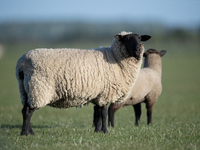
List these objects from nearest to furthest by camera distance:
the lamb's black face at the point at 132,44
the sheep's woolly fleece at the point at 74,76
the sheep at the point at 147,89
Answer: the sheep's woolly fleece at the point at 74,76 → the lamb's black face at the point at 132,44 → the sheep at the point at 147,89

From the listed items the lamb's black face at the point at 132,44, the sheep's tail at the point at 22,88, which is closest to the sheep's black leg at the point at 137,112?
the lamb's black face at the point at 132,44

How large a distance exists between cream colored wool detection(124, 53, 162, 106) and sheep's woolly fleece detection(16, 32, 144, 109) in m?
1.44

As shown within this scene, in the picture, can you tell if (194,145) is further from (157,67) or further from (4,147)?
(157,67)

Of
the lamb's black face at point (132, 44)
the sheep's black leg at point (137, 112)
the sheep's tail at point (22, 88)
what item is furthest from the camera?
the sheep's black leg at point (137, 112)

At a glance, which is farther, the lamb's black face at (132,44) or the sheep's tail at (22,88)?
the lamb's black face at (132,44)

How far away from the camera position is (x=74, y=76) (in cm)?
568

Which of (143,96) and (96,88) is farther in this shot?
(143,96)

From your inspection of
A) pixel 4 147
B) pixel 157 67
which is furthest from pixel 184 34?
pixel 4 147

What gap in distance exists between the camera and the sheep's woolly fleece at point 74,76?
18.2 feet

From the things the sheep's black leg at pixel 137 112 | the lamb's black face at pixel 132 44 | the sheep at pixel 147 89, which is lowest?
the sheep's black leg at pixel 137 112

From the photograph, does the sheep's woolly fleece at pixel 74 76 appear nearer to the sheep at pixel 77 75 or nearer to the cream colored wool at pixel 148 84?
the sheep at pixel 77 75

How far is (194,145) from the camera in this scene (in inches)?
173

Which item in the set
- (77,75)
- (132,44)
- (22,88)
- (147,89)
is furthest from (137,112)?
(22,88)

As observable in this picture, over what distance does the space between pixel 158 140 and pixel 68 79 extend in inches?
88.2
